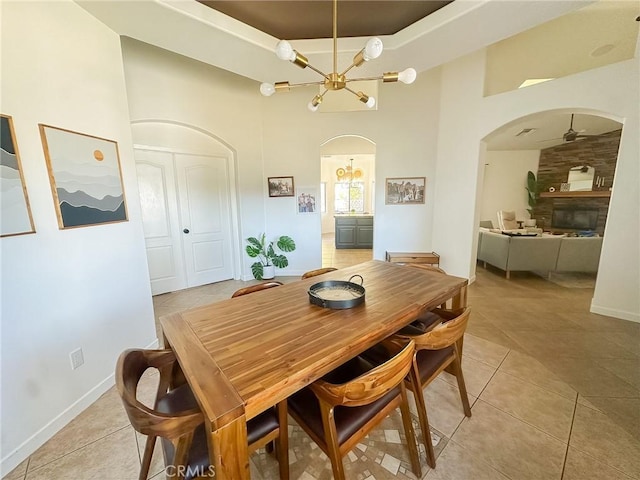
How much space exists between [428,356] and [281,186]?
3.64 m

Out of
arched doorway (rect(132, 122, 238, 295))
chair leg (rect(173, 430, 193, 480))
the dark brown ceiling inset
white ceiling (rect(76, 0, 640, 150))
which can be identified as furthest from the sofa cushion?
chair leg (rect(173, 430, 193, 480))

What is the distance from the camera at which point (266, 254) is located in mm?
4504

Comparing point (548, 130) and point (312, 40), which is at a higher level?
point (312, 40)

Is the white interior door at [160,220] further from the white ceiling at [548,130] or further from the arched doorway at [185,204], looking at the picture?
the white ceiling at [548,130]

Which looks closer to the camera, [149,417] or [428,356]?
[149,417]

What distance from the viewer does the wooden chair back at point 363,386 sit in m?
0.94

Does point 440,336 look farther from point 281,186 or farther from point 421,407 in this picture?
point 281,186

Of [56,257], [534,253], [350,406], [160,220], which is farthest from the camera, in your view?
[534,253]

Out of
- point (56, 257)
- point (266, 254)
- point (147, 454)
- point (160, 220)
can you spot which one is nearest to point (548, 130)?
point (266, 254)

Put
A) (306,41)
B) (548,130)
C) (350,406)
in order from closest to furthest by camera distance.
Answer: (350,406)
(306,41)
(548,130)

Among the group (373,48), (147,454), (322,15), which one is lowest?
(147,454)

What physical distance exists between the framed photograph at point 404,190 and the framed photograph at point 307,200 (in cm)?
123

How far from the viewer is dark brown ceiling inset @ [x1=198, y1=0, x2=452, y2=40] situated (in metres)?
2.29

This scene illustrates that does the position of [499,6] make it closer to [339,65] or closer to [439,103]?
[339,65]
